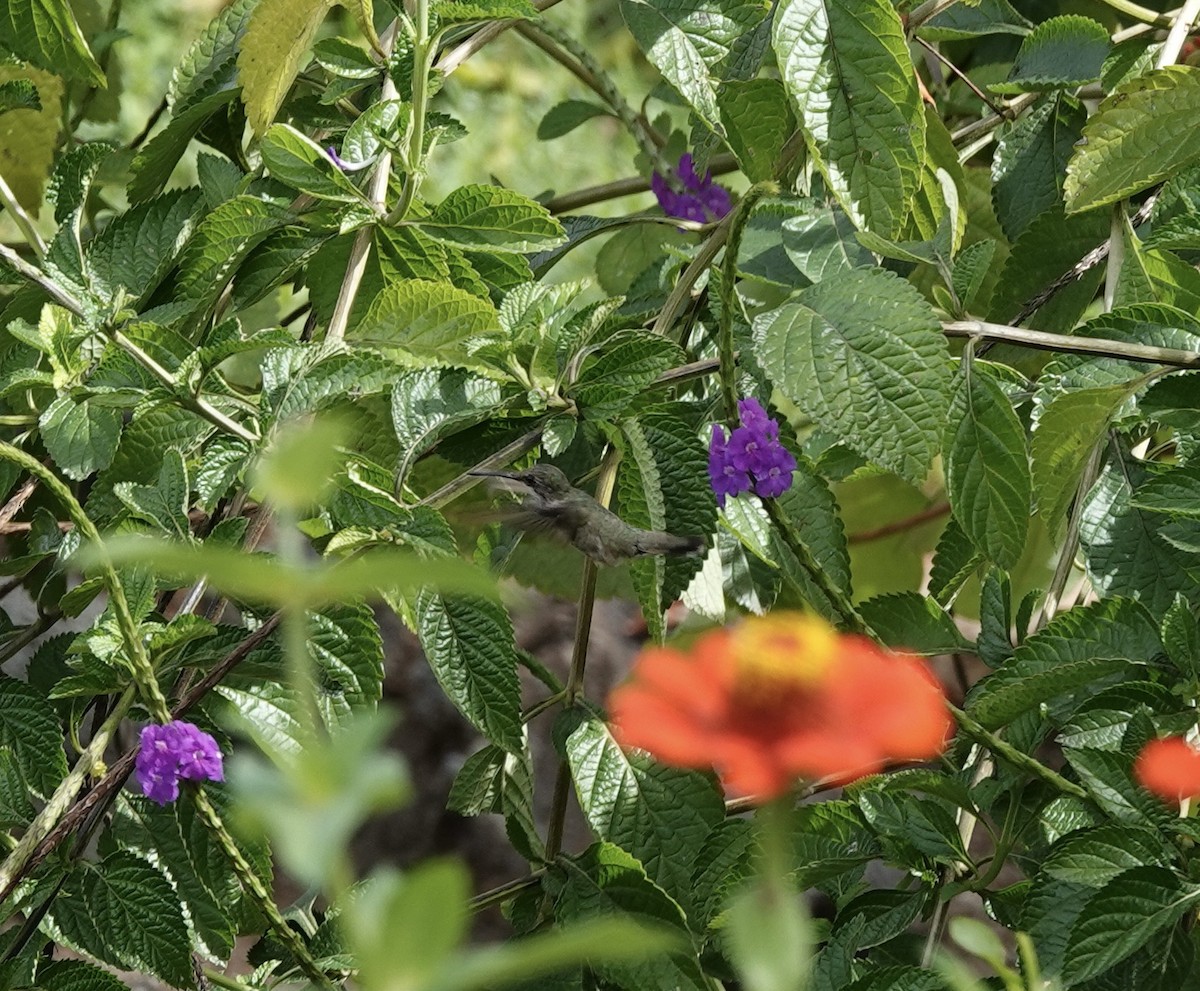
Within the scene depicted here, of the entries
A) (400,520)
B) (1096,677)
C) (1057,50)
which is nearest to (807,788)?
(1096,677)

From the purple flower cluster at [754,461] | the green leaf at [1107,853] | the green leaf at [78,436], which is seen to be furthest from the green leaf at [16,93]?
the green leaf at [1107,853]

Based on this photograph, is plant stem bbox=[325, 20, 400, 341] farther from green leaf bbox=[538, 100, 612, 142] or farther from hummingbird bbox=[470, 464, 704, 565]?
green leaf bbox=[538, 100, 612, 142]

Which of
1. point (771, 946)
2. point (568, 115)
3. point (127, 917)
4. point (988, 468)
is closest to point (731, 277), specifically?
point (988, 468)

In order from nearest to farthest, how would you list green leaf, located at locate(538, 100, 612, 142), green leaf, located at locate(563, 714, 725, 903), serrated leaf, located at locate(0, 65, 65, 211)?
1. green leaf, located at locate(563, 714, 725, 903)
2. serrated leaf, located at locate(0, 65, 65, 211)
3. green leaf, located at locate(538, 100, 612, 142)

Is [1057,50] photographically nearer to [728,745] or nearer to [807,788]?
[807,788]

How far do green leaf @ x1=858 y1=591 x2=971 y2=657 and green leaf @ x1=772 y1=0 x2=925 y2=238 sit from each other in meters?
0.24

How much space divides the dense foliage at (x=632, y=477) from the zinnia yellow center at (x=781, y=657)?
0.25 meters

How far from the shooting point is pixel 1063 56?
113cm

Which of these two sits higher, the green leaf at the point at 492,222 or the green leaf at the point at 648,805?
the green leaf at the point at 492,222

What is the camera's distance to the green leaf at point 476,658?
2.60ft

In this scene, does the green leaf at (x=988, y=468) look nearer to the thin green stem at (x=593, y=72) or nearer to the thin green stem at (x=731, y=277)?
the thin green stem at (x=731, y=277)

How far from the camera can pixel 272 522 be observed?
867 millimetres

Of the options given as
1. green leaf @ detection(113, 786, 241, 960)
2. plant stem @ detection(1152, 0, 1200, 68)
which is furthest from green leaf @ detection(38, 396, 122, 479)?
plant stem @ detection(1152, 0, 1200, 68)

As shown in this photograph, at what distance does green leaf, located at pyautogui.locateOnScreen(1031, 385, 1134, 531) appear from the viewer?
824 millimetres
